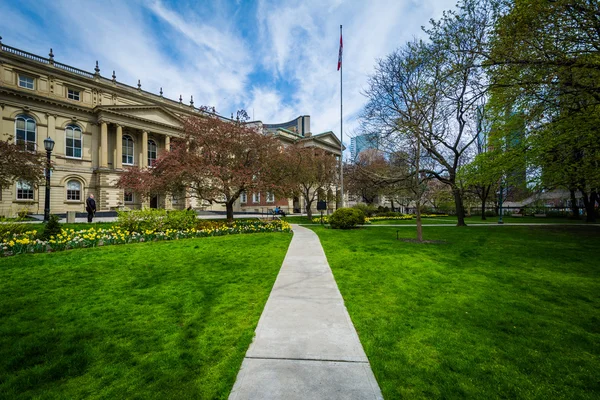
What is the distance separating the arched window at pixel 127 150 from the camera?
37281 millimetres

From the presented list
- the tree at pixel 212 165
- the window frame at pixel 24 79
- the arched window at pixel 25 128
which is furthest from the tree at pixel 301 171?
the window frame at pixel 24 79

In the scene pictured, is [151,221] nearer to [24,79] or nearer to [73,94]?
[73,94]

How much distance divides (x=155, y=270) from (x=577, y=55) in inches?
537

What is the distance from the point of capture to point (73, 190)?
32750 mm

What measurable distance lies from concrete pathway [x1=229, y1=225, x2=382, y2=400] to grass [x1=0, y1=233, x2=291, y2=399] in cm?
23

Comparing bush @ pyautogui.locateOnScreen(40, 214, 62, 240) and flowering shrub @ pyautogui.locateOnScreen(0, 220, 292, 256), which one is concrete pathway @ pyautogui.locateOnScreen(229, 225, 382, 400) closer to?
flowering shrub @ pyautogui.locateOnScreen(0, 220, 292, 256)

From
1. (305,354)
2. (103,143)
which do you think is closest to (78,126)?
(103,143)

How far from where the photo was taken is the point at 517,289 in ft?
18.7

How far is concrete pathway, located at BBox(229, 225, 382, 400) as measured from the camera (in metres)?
2.41

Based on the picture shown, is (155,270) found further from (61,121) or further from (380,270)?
(61,121)

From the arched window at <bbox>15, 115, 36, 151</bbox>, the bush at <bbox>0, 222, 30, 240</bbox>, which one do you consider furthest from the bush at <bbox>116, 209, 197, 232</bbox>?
the arched window at <bbox>15, 115, 36, 151</bbox>

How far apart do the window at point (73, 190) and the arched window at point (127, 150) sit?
21.0ft

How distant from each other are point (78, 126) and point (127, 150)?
6010 millimetres

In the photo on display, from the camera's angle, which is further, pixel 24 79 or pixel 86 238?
pixel 24 79
